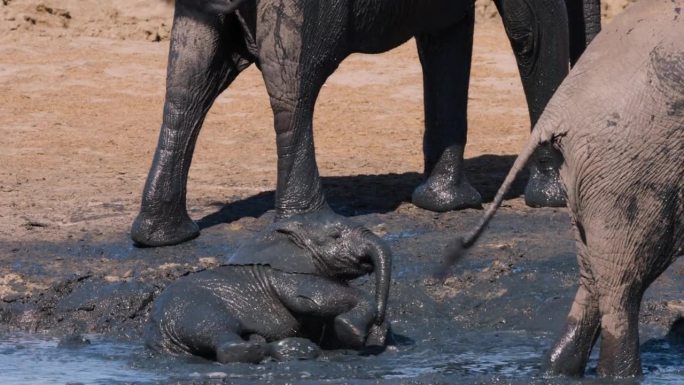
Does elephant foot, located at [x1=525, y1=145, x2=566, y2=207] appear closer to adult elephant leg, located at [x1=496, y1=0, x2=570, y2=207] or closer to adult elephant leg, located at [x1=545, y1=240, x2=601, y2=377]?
adult elephant leg, located at [x1=496, y1=0, x2=570, y2=207]

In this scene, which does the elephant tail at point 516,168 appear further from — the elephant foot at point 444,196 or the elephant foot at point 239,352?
the elephant foot at point 444,196

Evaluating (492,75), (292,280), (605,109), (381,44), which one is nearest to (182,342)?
(292,280)

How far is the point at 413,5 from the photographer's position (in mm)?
9102

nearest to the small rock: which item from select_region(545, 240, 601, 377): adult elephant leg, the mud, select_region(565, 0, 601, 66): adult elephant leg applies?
the mud

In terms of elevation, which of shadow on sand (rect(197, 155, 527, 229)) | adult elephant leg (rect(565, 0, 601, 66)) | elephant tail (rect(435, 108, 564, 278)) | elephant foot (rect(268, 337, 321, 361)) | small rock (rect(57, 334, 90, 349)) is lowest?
small rock (rect(57, 334, 90, 349))

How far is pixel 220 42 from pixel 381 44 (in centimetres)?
79

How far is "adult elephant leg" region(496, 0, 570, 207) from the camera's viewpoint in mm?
9570

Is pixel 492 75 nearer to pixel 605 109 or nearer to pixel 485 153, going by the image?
pixel 485 153

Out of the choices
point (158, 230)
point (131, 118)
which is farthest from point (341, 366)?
point (131, 118)

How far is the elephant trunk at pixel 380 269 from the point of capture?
7051mm

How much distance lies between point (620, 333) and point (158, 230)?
3.06 metres

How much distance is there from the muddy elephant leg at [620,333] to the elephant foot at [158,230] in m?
2.94

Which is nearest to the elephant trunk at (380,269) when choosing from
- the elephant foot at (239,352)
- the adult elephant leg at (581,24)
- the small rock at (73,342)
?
the elephant foot at (239,352)

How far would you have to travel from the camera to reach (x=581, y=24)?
34.2 feet
